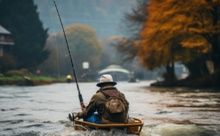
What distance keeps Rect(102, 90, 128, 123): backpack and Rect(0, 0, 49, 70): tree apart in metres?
65.5

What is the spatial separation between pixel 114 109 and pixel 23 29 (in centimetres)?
6861

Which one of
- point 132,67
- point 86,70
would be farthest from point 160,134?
point 132,67

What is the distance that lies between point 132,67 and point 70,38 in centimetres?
5011

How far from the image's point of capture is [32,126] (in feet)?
41.8

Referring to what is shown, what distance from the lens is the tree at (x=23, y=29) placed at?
7525 cm

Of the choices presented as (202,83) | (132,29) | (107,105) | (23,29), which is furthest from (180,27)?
(23,29)

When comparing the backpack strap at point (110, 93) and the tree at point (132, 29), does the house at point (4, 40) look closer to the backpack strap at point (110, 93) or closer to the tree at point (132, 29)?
the tree at point (132, 29)

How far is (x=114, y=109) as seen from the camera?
31.2 feet

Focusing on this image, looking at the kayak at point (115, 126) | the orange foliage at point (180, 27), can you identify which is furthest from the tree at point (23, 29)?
the kayak at point (115, 126)

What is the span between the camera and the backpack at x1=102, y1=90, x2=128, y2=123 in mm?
9531

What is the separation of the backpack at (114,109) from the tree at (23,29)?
6548 cm

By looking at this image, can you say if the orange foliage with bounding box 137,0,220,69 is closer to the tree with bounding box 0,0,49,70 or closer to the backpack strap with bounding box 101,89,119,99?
the backpack strap with bounding box 101,89,119,99

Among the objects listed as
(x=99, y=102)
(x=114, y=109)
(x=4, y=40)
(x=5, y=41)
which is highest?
(x=4, y=40)

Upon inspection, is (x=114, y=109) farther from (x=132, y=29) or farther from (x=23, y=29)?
(x=23, y=29)
